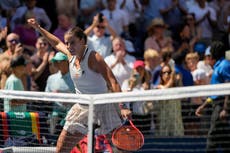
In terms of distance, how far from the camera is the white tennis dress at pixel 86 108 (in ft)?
29.4

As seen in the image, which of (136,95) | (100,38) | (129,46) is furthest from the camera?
(129,46)

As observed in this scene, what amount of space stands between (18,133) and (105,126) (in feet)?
4.89

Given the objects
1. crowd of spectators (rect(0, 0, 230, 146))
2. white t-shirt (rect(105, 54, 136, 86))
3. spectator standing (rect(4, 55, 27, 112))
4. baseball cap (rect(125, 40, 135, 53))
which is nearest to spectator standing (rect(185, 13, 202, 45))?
crowd of spectators (rect(0, 0, 230, 146))

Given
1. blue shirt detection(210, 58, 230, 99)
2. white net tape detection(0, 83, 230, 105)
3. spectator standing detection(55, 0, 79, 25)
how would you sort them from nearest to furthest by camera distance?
white net tape detection(0, 83, 230, 105)
blue shirt detection(210, 58, 230, 99)
spectator standing detection(55, 0, 79, 25)

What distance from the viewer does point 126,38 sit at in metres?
15.6

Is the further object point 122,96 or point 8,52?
point 8,52

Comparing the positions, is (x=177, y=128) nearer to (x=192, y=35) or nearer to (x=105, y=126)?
(x=105, y=126)

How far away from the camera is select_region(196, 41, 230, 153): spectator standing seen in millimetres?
9516

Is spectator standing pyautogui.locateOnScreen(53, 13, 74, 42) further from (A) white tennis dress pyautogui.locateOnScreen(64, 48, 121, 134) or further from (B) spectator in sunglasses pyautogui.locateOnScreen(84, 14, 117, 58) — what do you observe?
(A) white tennis dress pyautogui.locateOnScreen(64, 48, 121, 134)

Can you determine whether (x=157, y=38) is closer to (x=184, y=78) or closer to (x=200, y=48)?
(x=200, y=48)

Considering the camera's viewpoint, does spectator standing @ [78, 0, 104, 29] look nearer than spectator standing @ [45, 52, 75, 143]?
No

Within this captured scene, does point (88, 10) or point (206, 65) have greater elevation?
point (88, 10)

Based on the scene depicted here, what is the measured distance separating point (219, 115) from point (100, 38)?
5.14m

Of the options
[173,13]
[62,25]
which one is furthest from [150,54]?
[173,13]
